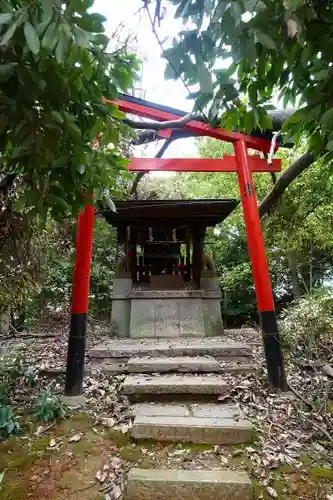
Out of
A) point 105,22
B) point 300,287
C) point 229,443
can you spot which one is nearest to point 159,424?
point 229,443

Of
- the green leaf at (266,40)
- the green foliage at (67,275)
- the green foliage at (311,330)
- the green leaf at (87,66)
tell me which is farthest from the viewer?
the green foliage at (67,275)

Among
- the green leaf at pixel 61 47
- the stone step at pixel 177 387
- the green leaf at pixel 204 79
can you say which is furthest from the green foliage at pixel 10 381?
the green leaf at pixel 204 79

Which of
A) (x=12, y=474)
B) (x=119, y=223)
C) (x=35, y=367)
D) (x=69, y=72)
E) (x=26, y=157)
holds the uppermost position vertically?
(x=119, y=223)

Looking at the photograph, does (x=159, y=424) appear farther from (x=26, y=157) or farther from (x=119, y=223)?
(x=119, y=223)

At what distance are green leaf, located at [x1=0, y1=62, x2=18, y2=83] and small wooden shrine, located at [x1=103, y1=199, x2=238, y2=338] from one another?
4254mm

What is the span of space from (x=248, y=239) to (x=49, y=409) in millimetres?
2639

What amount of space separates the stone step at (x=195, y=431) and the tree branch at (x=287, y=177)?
3306mm

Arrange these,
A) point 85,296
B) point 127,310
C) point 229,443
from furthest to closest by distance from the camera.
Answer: point 127,310, point 85,296, point 229,443

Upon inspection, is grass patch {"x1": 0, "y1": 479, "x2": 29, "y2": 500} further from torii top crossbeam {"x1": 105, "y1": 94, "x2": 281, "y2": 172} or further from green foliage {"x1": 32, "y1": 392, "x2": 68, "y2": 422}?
torii top crossbeam {"x1": 105, "y1": 94, "x2": 281, "y2": 172}

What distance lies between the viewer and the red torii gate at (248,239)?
3.26 meters

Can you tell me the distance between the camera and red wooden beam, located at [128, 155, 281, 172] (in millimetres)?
4566

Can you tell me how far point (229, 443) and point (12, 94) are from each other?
253 centimetres

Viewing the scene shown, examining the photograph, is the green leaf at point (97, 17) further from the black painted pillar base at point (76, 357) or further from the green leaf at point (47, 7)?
the black painted pillar base at point (76, 357)

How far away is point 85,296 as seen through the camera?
3396 millimetres
